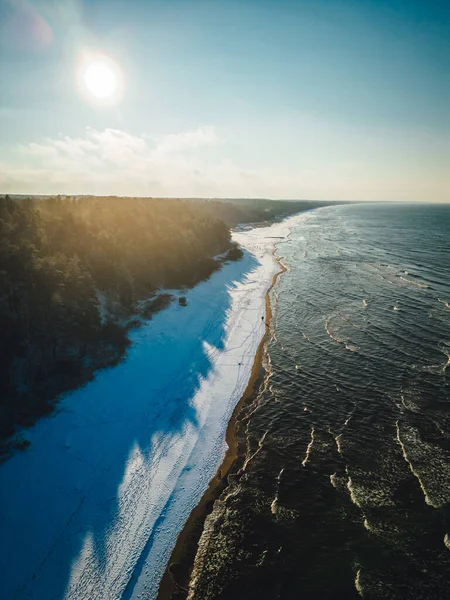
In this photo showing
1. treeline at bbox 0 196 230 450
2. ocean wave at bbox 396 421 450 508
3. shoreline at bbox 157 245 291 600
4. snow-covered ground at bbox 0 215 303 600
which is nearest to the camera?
shoreline at bbox 157 245 291 600

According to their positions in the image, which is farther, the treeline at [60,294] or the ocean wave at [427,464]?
the treeline at [60,294]

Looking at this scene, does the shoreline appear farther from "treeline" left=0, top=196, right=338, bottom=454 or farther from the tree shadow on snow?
"treeline" left=0, top=196, right=338, bottom=454

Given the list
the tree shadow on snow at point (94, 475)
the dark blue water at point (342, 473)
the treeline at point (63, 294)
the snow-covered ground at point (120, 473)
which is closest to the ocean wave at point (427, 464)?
the dark blue water at point (342, 473)

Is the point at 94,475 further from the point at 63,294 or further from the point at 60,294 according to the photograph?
the point at 63,294

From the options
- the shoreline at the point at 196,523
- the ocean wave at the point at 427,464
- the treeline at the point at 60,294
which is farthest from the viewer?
the treeline at the point at 60,294

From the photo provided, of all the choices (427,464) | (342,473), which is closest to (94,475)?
(342,473)

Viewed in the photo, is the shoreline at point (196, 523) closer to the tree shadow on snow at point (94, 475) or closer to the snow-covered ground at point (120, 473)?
the snow-covered ground at point (120, 473)

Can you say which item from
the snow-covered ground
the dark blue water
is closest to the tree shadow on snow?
the snow-covered ground
